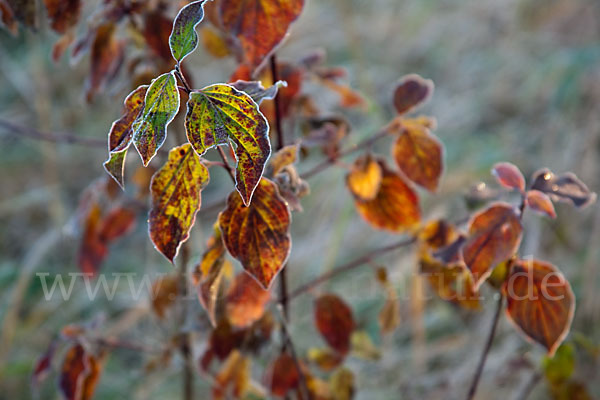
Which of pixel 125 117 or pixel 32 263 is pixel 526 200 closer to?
pixel 125 117

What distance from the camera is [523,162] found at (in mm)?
1877

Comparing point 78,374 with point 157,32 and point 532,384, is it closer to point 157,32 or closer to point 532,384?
point 157,32

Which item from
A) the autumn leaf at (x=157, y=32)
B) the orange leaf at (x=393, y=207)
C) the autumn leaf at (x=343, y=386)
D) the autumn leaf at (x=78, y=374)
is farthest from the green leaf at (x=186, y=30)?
the autumn leaf at (x=343, y=386)

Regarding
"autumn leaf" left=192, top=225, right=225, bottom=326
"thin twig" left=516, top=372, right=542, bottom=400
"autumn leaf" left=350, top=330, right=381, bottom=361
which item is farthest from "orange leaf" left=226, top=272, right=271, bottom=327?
"thin twig" left=516, top=372, right=542, bottom=400

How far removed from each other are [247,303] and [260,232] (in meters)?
0.21

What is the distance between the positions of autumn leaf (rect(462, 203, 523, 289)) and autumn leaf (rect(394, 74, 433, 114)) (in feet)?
0.58

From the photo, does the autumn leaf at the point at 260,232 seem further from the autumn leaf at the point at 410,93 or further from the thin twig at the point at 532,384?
the thin twig at the point at 532,384

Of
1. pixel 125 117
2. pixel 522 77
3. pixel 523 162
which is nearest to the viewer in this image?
pixel 125 117

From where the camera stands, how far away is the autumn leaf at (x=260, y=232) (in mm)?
593

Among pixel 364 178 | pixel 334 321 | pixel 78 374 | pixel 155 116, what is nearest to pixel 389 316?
pixel 334 321

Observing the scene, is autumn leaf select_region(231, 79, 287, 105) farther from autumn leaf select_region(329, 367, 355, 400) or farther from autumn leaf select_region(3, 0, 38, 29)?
autumn leaf select_region(329, 367, 355, 400)

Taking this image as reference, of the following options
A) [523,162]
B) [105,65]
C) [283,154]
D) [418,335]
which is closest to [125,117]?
[283,154]

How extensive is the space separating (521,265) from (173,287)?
56cm

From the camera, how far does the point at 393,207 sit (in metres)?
0.84
